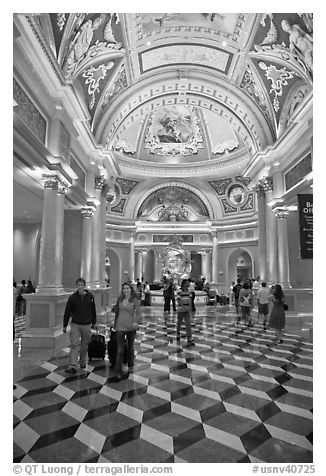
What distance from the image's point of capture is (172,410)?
3.45 meters

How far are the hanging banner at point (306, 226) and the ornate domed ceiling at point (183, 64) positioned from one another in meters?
3.93

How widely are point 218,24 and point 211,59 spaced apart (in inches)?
65.3

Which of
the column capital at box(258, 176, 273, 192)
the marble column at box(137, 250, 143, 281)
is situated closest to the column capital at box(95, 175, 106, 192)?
the column capital at box(258, 176, 273, 192)

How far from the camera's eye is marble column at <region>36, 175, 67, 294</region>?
265 inches

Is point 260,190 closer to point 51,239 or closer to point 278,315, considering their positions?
point 278,315

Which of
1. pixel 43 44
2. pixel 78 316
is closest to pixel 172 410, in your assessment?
pixel 78 316

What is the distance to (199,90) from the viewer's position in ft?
39.7

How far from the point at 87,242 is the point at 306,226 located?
7.25 meters

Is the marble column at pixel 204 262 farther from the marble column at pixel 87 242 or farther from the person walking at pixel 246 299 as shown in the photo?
the marble column at pixel 87 242

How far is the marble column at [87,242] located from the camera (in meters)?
10.1

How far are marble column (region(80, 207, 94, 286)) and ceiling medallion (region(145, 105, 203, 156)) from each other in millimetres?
12178

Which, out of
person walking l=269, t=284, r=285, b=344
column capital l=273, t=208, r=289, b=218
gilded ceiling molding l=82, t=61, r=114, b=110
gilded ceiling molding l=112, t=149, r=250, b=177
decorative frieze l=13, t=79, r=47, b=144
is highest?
gilded ceiling molding l=112, t=149, r=250, b=177

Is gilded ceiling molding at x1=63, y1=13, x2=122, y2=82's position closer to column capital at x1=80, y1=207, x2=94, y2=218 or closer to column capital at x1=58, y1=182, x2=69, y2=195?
column capital at x1=58, y1=182, x2=69, y2=195

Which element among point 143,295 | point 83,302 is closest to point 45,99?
point 83,302
